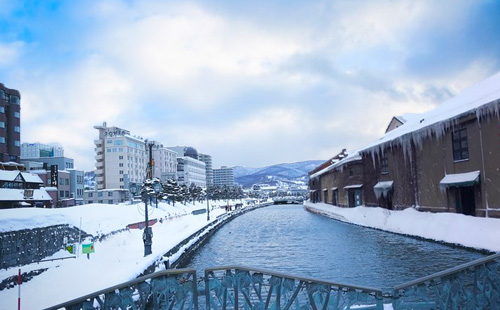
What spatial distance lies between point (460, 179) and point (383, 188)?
42.7 ft

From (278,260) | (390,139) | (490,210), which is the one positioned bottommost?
(278,260)

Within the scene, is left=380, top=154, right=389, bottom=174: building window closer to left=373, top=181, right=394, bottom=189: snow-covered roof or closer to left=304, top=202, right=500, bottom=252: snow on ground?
left=373, top=181, right=394, bottom=189: snow-covered roof

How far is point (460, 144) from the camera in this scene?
78.2ft

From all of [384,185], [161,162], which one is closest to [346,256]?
[384,185]

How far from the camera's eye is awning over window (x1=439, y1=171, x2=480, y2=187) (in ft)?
71.7

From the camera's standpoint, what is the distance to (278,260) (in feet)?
63.3

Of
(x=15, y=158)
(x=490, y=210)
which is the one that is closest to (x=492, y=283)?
(x=490, y=210)

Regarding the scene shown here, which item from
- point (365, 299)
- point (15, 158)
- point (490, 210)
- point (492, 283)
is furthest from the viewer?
point (15, 158)

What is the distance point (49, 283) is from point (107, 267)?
2.72 metres

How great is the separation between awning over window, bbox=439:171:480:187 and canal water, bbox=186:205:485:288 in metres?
4.17

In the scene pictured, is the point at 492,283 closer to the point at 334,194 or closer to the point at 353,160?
the point at 353,160

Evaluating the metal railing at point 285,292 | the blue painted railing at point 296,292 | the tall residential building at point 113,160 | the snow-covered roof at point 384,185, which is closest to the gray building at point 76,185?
the tall residential building at point 113,160

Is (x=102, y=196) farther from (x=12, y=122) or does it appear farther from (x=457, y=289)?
(x=457, y=289)

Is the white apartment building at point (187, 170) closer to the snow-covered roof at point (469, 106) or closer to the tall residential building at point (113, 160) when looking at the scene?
the tall residential building at point (113, 160)
